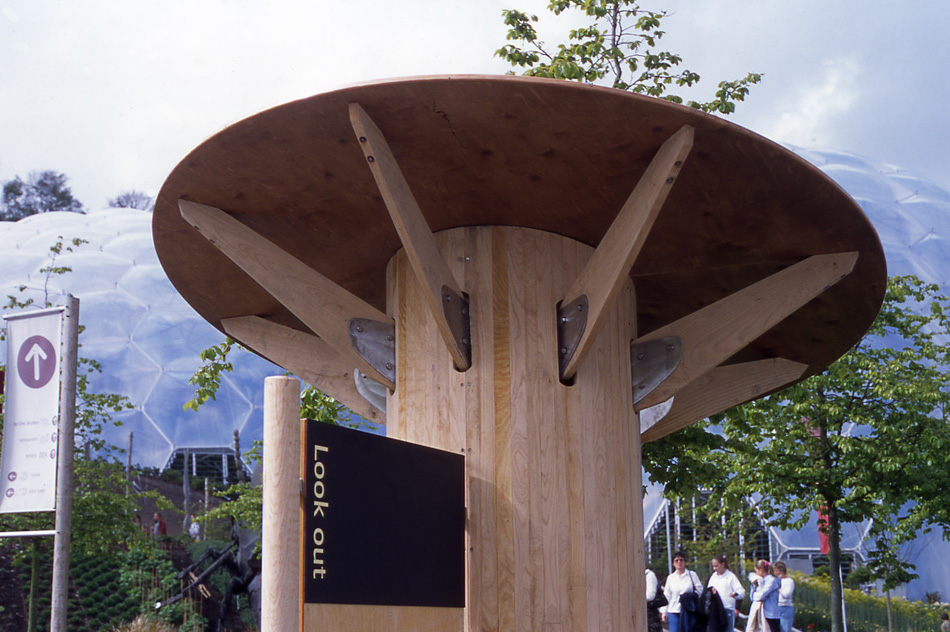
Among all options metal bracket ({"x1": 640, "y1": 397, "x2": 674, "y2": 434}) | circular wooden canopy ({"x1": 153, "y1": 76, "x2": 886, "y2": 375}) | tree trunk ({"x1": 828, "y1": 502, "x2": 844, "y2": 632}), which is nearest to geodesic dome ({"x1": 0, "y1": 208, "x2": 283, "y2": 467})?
tree trunk ({"x1": 828, "y1": 502, "x2": 844, "y2": 632})

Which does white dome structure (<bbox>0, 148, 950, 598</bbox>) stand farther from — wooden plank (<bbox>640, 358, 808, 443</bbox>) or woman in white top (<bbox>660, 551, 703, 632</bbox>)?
wooden plank (<bbox>640, 358, 808, 443</bbox>)

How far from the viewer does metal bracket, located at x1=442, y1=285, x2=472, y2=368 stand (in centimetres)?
480

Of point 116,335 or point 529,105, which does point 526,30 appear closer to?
point 529,105

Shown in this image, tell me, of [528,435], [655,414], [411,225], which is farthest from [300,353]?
[655,414]

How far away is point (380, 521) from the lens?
4.05 meters

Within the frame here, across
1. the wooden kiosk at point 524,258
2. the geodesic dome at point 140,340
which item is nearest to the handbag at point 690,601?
the wooden kiosk at point 524,258

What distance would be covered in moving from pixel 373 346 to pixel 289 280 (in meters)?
0.57

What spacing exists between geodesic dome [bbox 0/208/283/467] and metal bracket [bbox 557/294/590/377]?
123 feet

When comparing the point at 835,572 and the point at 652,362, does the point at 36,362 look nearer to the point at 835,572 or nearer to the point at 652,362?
the point at 652,362

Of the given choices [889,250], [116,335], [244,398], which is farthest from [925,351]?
[116,335]

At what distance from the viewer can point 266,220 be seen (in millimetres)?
5230

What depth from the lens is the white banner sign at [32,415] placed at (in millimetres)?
6402

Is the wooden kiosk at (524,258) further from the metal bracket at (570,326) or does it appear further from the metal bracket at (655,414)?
the metal bracket at (655,414)

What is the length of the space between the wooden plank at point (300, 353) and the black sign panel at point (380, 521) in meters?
1.98
